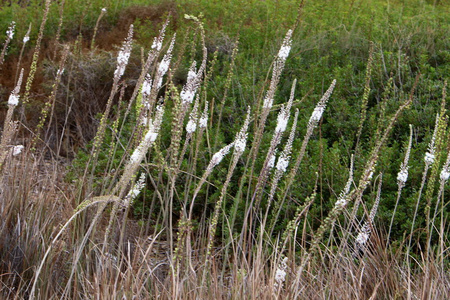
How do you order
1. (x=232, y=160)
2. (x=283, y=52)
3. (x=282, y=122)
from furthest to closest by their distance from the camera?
(x=232, y=160), (x=283, y=52), (x=282, y=122)

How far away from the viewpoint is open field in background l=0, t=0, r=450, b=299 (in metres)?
2.43

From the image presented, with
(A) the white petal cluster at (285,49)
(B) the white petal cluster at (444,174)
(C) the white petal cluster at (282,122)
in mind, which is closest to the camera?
(C) the white petal cluster at (282,122)

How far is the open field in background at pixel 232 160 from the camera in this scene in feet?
7.98

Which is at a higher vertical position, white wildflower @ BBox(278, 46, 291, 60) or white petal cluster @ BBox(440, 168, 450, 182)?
white wildflower @ BBox(278, 46, 291, 60)

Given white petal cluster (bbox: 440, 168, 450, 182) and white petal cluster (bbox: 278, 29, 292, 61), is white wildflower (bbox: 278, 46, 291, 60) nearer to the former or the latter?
white petal cluster (bbox: 278, 29, 292, 61)

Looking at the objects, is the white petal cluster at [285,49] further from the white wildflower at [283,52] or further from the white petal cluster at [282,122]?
the white petal cluster at [282,122]

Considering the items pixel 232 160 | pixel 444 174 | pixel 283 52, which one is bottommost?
Result: pixel 232 160

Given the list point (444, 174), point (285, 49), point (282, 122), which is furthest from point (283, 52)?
point (444, 174)

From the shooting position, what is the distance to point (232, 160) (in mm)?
3742

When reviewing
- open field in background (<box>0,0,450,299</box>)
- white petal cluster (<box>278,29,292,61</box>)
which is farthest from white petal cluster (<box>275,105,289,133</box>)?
white petal cluster (<box>278,29,292,61</box>)

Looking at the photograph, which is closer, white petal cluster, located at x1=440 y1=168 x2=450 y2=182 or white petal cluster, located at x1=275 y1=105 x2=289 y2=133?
white petal cluster, located at x1=275 y1=105 x2=289 y2=133

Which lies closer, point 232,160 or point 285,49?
point 285,49

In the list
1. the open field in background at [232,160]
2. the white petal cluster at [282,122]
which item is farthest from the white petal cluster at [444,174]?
the white petal cluster at [282,122]

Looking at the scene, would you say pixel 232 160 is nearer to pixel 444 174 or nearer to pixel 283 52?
pixel 283 52
